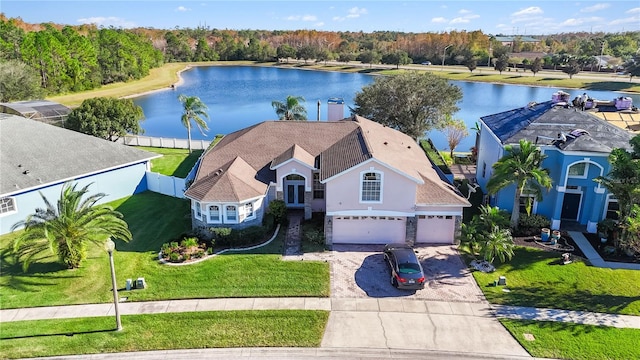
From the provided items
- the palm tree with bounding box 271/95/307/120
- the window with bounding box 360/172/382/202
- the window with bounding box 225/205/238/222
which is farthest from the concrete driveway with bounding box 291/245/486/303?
the palm tree with bounding box 271/95/307/120

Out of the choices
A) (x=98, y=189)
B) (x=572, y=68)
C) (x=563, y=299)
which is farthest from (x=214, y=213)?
(x=572, y=68)

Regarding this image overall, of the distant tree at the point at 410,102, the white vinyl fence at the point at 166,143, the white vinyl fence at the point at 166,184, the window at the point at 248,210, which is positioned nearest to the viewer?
the window at the point at 248,210

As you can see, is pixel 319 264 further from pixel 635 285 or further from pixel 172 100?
pixel 172 100

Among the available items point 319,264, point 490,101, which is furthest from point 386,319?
point 490,101

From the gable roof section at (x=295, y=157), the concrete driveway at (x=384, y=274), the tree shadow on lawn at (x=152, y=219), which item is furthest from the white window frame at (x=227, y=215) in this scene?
the concrete driveway at (x=384, y=274)

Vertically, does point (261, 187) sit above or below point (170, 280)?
above

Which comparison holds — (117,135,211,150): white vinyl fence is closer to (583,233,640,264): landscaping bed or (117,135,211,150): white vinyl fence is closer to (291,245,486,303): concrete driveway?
(291,245,486,303): concrete driveway

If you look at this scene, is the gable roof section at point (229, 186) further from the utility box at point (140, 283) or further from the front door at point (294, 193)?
the utility box at point (140, 283)
